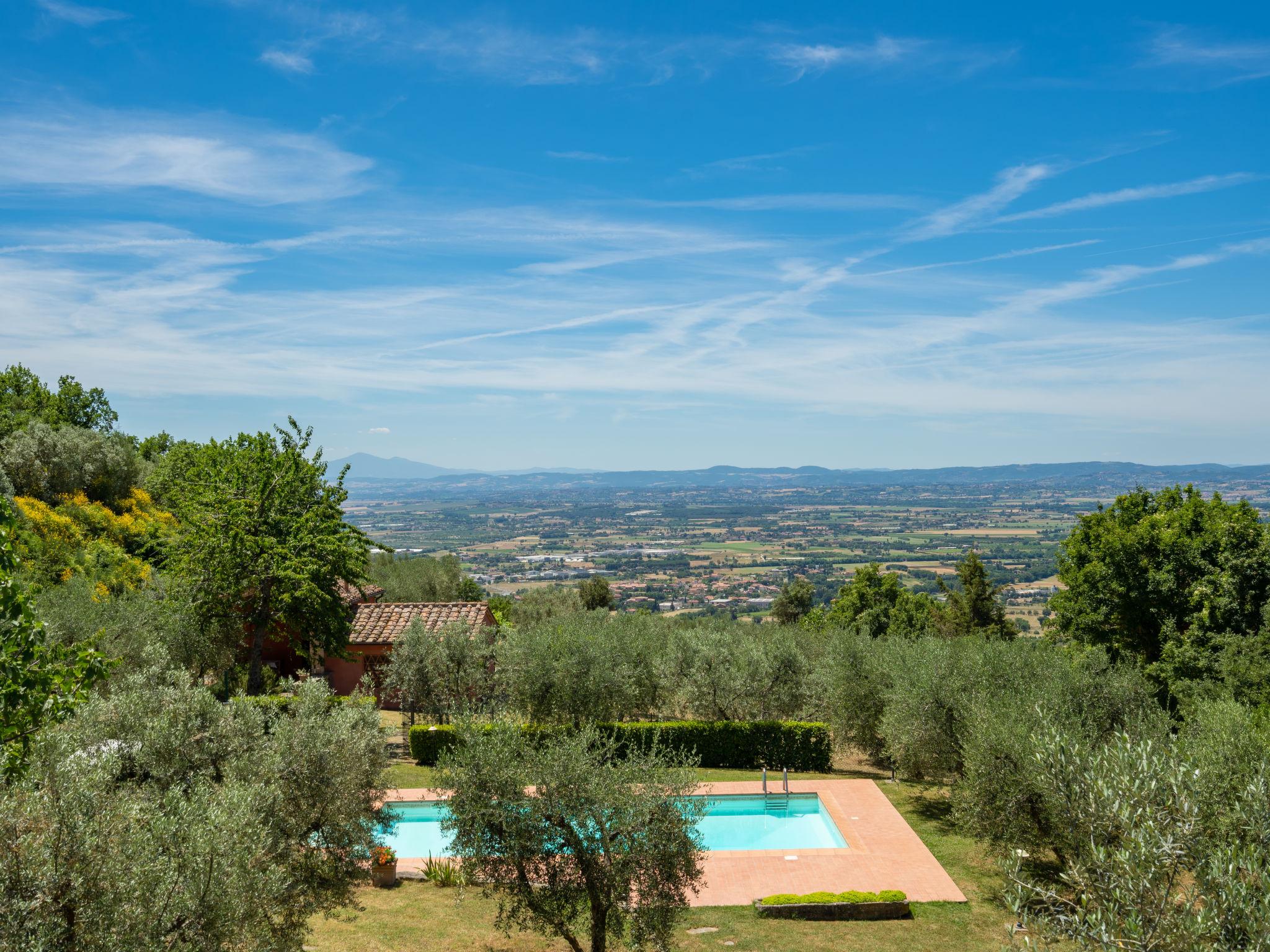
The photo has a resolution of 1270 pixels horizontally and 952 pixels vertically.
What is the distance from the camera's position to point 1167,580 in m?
27.5

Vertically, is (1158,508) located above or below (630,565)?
above

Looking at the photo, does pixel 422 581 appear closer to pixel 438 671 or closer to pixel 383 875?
pixel 438 671

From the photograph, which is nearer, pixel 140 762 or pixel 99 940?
pixel 99 940

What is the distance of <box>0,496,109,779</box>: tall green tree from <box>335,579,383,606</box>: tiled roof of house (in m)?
21.9

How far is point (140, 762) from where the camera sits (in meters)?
11.9

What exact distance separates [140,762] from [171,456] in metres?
51.6

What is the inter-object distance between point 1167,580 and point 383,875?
85.0 ft

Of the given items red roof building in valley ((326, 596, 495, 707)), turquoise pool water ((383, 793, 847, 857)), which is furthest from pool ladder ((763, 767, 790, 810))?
red roof building in valley ((326, 596, 495, 707))

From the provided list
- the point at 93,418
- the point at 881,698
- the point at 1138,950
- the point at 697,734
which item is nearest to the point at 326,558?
A: the point at 697,734

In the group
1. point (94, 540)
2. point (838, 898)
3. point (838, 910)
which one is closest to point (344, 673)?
point (94, 540)

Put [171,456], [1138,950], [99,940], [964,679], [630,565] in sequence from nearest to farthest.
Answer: [99,940] → [1138,950] → [964,679] → [171,456] → [630,565]

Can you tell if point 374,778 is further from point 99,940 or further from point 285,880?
point 99,940

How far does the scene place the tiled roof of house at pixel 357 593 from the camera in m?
33.9

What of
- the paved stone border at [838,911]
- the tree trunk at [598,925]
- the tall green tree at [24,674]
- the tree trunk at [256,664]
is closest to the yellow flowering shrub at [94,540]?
the tree trunk at [256,664]
